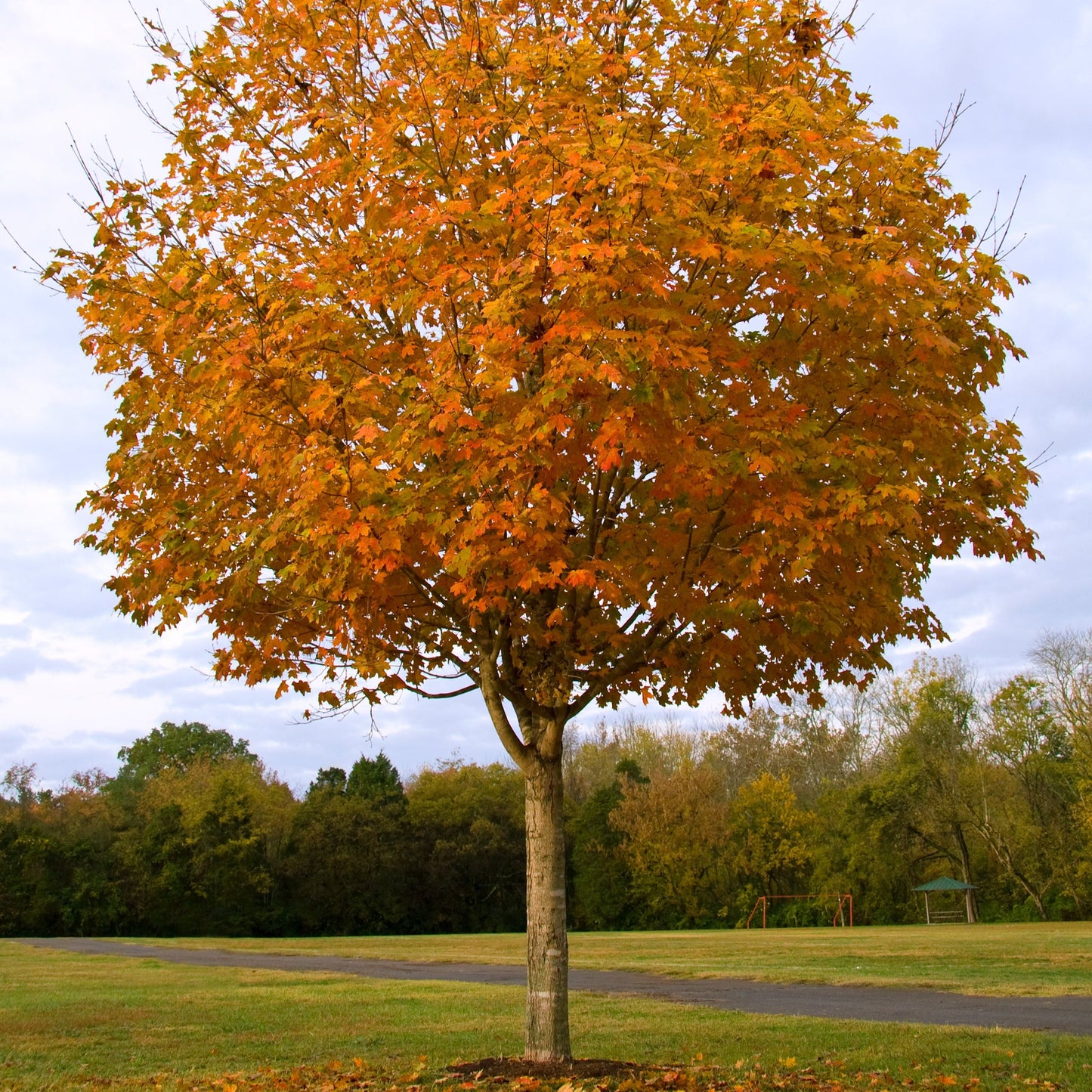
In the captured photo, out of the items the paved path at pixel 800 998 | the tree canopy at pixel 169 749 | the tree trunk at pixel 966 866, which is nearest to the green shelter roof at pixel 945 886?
the tree trunk at pixel 966 866

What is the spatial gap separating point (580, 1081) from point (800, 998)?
7467 mm

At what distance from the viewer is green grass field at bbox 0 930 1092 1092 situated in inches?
293

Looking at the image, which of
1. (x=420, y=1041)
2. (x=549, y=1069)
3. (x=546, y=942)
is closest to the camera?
(x=549, y=1069)

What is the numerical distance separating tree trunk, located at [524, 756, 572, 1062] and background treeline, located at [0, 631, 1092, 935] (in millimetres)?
38535

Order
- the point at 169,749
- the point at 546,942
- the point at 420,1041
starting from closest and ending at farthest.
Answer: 1. the point at 546,942
2. the point at 420,1041
3. the point at 169,749

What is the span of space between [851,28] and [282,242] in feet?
14.9

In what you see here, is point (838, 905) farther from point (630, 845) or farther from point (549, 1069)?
point (549, 1069)

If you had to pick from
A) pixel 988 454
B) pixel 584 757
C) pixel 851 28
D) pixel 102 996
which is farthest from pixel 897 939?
pixel 584 757

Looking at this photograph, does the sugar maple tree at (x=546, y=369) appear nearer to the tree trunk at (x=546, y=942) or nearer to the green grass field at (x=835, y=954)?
the tree trunk at (x=546, y=942)

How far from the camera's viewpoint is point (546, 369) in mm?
5996

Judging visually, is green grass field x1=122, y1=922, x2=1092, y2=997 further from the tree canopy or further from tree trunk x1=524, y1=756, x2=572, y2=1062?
the tree canopy

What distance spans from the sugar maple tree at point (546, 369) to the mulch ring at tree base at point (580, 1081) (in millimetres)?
446

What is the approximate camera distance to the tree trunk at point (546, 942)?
7.11 meters

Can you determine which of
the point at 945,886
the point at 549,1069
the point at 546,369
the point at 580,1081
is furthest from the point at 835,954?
the point at 945,886
